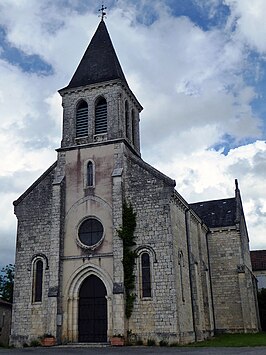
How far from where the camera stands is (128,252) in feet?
81.6


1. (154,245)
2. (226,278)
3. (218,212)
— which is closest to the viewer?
(154,245)

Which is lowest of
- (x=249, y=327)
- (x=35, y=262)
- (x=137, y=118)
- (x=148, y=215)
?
(x=249, y=327)

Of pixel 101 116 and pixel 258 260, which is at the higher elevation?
pixel 101 116

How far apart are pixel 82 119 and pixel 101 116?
139cm

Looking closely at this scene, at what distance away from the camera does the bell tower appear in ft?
92.6

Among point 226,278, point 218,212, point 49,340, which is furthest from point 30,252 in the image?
point 218,212

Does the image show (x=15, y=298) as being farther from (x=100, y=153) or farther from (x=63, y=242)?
(x=100, y=153)

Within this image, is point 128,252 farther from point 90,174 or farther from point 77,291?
point 90,174

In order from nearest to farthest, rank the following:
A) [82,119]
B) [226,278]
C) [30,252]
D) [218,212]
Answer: [30,252], [82,119], [226,278], [218,212]

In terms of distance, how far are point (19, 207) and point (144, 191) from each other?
28.2 feet

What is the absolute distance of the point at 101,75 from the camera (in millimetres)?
29750

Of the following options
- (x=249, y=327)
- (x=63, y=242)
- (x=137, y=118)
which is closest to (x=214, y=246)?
(x=249, y=327)

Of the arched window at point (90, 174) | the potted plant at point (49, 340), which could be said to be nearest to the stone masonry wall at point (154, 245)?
the arched window at point (90, 174)

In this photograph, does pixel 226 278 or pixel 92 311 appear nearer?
pixel 92 311
